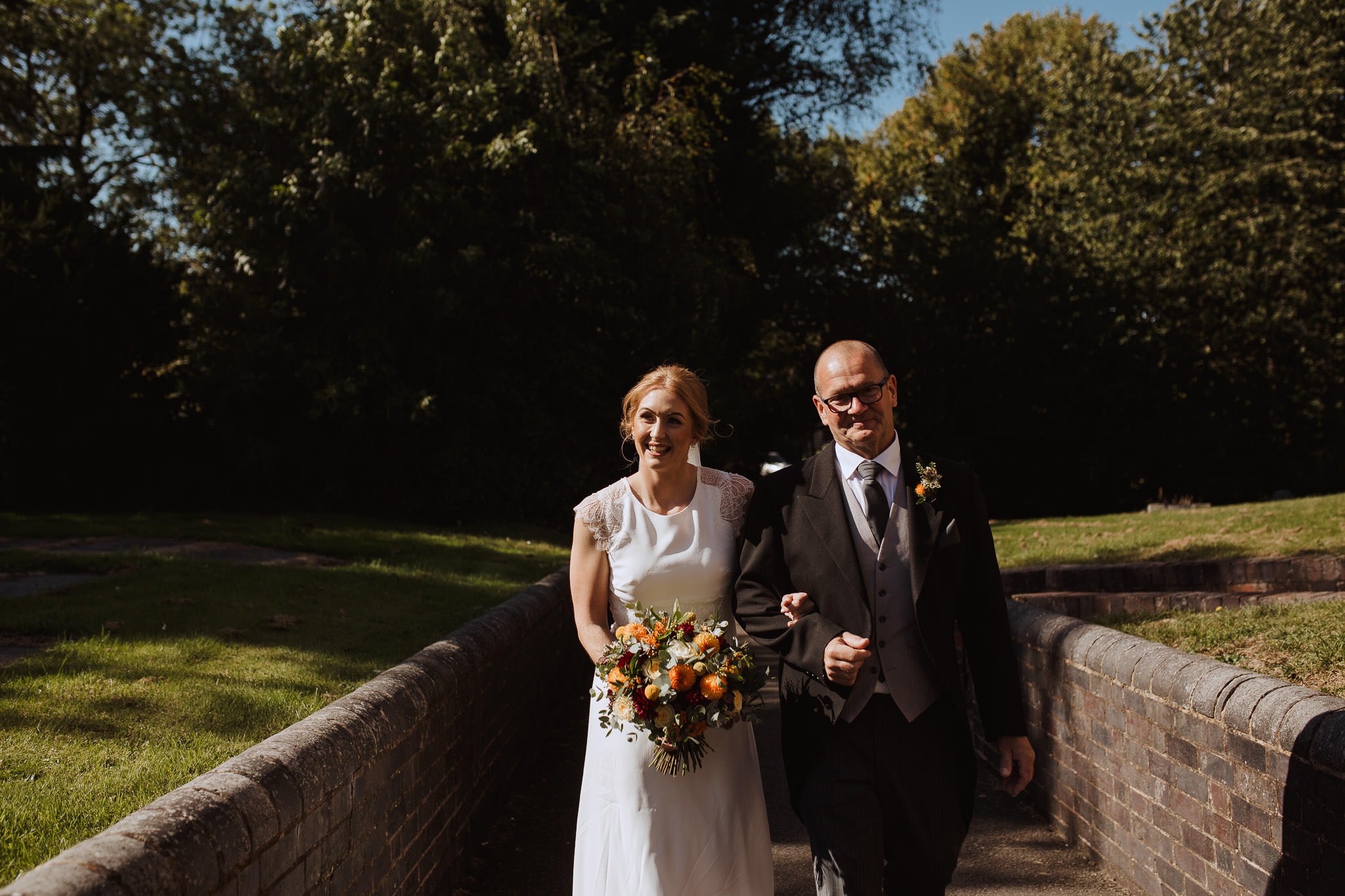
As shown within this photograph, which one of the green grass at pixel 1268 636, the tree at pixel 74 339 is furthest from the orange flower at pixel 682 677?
the tree at pixel 74 339

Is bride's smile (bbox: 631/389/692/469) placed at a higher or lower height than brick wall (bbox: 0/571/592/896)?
higher

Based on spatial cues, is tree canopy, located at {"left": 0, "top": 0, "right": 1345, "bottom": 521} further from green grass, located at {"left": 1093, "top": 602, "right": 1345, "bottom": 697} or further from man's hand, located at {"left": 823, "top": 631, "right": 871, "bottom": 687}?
man's hand, located at {"left": 823, "top": 631, "right": 871, "bottom": 687}

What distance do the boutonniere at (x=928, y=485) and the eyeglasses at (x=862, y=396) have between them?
0.29 metres

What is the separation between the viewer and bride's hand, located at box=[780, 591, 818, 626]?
3488 mm

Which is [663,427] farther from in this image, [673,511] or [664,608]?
[664,608]

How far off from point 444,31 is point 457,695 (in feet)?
52.8

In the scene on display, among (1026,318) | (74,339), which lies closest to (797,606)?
(74,339)

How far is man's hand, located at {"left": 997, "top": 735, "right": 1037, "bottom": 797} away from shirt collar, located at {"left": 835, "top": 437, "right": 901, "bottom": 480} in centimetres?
96

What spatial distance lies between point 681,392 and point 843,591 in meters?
1.02

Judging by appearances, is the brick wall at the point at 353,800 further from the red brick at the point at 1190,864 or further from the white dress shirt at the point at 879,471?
the red brick at the point at 1190,864

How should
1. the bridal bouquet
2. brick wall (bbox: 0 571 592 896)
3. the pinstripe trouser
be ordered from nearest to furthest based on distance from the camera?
brick wall (bbox: 0 571 592 896) < the pinstripe trouser < the bridal bouquet

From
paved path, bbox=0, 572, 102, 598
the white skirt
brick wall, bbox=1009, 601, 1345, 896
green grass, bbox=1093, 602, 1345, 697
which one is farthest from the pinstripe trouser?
paved path, bbox=0, 572, 102, 598

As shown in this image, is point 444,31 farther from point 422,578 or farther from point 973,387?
point 973,387

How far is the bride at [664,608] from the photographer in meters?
3.83
